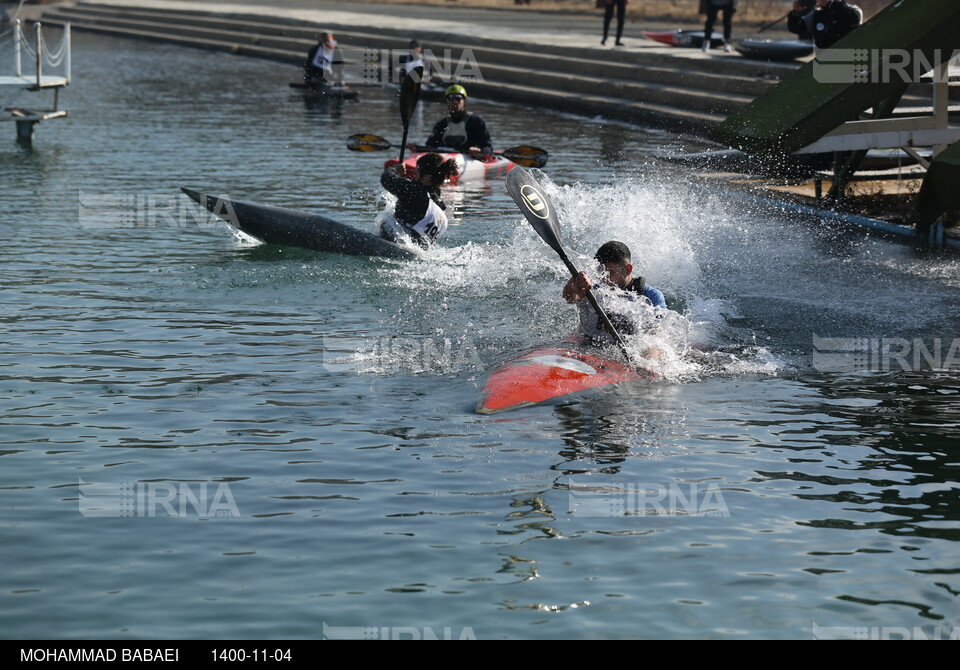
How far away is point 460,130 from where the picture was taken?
17922mm

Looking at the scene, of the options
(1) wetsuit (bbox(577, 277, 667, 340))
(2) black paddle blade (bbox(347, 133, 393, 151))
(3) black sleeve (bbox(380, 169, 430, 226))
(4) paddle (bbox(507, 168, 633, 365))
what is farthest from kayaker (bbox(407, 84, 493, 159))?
(1) wetsuit (bbox(577, 277, 667, 340))

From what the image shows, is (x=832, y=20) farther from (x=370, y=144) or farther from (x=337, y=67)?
(x=337, y=67)

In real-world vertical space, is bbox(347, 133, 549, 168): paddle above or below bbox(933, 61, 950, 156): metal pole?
below

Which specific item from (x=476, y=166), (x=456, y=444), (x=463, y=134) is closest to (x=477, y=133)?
(x=463, y=134)

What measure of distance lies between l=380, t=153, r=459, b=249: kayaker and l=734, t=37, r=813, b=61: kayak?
1245 cm

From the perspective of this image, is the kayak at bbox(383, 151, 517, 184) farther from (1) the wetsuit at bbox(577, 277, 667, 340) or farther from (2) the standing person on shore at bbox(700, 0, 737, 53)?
(2) the standing person on shore at bbox(700, 0, 737, 53)

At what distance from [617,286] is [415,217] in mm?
4638

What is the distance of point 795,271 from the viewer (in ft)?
42.2

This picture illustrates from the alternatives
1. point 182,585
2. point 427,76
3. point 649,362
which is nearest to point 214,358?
point 649,362

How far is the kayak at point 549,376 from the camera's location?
8.42 metres

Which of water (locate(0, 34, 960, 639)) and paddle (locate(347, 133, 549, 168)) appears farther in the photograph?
paddle (locate(347, 133, 549, 168))

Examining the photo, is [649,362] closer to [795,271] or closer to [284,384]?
[284,384]

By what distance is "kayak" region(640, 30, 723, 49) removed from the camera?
91.8 feet
